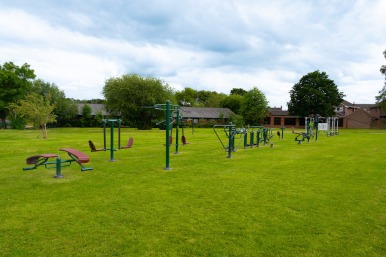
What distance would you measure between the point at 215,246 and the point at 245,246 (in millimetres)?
448

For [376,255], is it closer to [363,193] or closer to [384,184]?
[363,193]

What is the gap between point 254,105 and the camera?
68500 millimetres

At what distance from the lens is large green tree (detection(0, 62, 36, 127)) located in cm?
5444

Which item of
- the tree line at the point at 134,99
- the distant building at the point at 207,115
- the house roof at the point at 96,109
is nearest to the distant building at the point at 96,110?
the house roof at the point at 96,109

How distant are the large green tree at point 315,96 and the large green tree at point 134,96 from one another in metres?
30.8

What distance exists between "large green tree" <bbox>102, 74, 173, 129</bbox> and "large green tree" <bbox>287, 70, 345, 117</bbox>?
30.8m

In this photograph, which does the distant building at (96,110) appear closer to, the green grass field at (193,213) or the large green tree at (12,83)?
the large green tree at (12,83)

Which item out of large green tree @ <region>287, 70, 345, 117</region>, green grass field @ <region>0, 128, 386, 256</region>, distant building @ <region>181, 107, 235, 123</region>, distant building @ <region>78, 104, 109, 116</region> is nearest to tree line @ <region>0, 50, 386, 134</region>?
large green tree @ <region>287, 70, 345, 117</region>

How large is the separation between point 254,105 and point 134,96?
104 feet

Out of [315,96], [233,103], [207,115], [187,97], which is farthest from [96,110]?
[315,96]

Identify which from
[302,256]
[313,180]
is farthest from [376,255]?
[313,180]

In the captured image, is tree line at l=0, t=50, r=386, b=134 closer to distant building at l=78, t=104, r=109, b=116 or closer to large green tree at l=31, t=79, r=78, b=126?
large green tree at l=31, t=79, r=78, b=126

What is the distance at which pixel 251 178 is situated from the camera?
361 inches

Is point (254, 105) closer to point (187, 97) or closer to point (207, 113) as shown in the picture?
point (207, 113)
